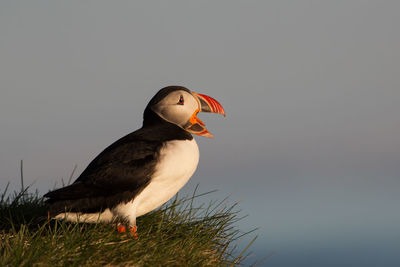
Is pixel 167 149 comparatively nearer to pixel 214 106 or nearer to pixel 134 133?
pixel 134 133

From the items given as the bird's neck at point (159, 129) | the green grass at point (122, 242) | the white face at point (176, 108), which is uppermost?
the white face at point (176, 108)

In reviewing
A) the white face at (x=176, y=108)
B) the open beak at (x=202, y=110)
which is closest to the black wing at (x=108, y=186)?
the white face at (x=176, y=108)

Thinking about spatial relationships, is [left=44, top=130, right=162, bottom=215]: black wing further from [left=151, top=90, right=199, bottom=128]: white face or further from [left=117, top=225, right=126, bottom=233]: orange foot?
[left=151, top=90, right=199, bottom=128]: white face

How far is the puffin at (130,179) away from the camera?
5.62 metres

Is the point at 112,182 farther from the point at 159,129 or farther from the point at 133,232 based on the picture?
the point at 159,129

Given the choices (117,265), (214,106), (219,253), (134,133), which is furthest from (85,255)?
(214,106)

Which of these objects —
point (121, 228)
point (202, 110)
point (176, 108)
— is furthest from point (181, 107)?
point (121, 228)

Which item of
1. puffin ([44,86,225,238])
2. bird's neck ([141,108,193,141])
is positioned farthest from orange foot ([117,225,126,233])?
bird's neck ([141,108,193,141])

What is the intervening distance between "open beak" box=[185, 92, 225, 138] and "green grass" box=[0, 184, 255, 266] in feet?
3.57

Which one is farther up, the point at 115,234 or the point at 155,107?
the point at 155,107

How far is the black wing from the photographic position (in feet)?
18.4

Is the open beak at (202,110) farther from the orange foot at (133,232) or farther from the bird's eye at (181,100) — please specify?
the orange foot at (133,232)

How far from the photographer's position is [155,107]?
20.6 feet

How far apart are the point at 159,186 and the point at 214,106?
1.38 metres
